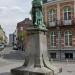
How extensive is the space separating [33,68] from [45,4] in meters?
29.1

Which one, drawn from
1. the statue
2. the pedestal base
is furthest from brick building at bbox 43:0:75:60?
the pedestal base

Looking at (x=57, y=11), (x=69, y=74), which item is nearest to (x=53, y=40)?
(x=57, y=11)

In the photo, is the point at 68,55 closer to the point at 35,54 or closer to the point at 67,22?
the point at 67,22

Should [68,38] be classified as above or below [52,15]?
below

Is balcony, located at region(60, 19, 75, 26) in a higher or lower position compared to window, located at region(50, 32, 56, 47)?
higher

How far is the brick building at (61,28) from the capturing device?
133 feet

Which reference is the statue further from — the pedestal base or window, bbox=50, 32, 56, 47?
window, bbox=50, 32, 56, 47

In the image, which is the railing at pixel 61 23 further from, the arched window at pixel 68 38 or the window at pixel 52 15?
the arched window at pixel 68 38

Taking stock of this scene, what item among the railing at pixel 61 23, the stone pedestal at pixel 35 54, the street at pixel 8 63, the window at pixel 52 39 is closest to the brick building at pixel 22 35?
the street at pixel 8 63

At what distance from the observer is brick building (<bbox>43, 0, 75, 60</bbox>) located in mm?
40469

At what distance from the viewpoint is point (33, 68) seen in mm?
15930

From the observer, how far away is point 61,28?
41.6m

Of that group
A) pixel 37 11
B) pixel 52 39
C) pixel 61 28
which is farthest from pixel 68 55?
pixel 37 11

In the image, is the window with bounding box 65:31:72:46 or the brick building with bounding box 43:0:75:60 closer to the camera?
the brick building with bounding box 43:0:75:60
